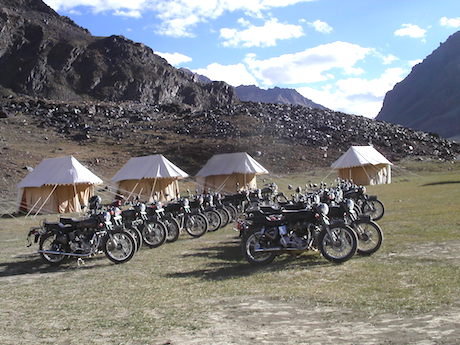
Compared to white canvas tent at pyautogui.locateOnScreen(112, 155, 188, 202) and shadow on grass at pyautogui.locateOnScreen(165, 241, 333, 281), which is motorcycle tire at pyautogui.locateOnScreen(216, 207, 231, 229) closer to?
shadow on grass at pyautogui.locateOnScreen(165, 241, 333, 281)

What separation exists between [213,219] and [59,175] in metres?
12.8

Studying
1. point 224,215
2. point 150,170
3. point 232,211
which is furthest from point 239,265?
point 150,170

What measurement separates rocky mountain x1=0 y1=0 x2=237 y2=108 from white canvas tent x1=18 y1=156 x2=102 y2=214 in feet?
233

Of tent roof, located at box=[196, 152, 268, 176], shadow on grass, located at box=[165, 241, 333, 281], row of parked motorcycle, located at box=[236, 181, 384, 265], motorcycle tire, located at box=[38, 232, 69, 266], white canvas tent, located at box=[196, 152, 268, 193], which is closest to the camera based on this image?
shadow on grass, located at box=[165, 241, 333, 281]

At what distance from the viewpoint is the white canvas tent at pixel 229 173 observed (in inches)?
1123

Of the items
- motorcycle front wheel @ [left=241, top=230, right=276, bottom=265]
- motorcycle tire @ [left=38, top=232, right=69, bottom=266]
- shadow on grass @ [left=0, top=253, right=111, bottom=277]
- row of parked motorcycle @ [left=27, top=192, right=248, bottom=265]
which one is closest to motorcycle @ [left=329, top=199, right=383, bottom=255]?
motorcycle front wheel @ [left=241, top=230, right=276, bottom=265]

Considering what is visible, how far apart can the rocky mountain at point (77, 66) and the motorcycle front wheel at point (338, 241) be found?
90.7 metres

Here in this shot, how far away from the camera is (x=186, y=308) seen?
6.48m

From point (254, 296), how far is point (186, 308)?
0.98 meters

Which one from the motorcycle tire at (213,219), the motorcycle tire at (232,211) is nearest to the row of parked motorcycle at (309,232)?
the motorcycle tire at (213,219)

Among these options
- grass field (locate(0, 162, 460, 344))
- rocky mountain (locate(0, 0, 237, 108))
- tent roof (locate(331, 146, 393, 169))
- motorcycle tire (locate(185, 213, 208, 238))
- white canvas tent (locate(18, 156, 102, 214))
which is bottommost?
grass field (locate(0, 162, 460, 344))

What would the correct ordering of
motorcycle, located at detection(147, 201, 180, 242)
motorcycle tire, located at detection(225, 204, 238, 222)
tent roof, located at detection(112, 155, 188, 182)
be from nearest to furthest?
motorcycle, located at detection(147, 201, 180, 242) < motorcycle tire, located at detection(225, 204, 238, 222) < tent roof, located at detection(112, 155, 188, 182)

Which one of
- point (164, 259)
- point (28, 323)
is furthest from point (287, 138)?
point (28, 323)

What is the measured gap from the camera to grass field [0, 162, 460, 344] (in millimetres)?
5297
